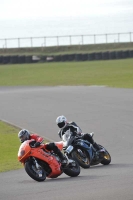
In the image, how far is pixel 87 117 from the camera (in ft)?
75.2

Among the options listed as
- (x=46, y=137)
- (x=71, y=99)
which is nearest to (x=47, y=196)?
(x=46, y=137)

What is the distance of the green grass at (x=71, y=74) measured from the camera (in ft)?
132

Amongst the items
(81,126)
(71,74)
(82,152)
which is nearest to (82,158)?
(82,152)

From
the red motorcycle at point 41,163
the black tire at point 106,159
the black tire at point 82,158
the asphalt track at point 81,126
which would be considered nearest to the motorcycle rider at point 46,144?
the red motorcycle at point 41,163

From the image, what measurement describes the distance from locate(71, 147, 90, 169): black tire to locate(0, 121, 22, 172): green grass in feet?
5.64

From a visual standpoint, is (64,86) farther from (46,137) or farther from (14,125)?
(46,137)

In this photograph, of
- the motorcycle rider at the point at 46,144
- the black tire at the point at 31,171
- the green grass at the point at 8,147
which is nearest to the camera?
the black tire at the point at 31,171

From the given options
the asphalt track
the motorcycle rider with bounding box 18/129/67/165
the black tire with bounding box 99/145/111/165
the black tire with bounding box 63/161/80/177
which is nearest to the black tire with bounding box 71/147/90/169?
the asphalt track

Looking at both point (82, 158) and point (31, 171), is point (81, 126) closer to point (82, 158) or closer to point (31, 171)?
point (82, 158)

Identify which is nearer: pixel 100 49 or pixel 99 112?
pixel 99 112

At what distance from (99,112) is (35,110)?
3.14 metres

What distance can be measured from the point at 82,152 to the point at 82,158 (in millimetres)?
124

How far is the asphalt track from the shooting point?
10039 mm

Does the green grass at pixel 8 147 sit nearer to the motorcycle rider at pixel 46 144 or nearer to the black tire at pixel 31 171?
the motorcycle rider at pixel 46 144
